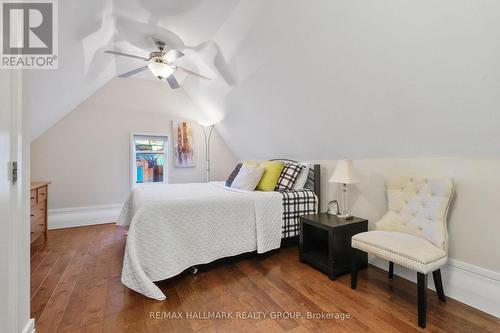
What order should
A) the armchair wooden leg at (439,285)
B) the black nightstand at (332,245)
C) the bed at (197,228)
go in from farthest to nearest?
1. the black nightstand at (332,245)
2. the bed at (197,228)
3. the armchair wooden leg at (439,285)

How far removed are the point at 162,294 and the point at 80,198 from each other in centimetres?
291

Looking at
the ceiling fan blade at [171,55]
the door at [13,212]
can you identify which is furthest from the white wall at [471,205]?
the door at [13,212]

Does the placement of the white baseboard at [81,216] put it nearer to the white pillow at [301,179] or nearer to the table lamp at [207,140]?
the table lamp at [207,140]

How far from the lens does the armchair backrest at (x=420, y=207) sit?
173cm

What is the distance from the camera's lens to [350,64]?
1893 millimetres

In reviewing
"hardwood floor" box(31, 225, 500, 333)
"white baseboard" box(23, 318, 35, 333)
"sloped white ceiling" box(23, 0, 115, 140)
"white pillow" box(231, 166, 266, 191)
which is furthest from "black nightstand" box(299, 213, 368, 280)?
"sloped white ceiling" box(23, 0, 115, 140)

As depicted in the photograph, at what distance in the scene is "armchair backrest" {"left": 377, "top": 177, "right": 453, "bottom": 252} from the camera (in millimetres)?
1727

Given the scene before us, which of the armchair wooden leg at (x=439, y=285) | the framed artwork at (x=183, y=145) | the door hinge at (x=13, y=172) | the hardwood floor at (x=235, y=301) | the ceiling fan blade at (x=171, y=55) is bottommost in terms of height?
the hardwood floor at (x=235, y=301)

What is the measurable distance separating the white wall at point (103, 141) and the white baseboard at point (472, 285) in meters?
4.03

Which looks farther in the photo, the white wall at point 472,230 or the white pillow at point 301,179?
the white pillow at point 301,179

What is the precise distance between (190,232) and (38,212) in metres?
2.13

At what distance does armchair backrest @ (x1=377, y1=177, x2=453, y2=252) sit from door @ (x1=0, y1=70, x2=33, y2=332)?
249cm

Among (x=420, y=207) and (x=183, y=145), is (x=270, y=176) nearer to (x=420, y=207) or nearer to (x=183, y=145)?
(x=420, y=207)

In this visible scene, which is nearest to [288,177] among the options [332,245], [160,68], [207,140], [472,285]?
[332,245]
